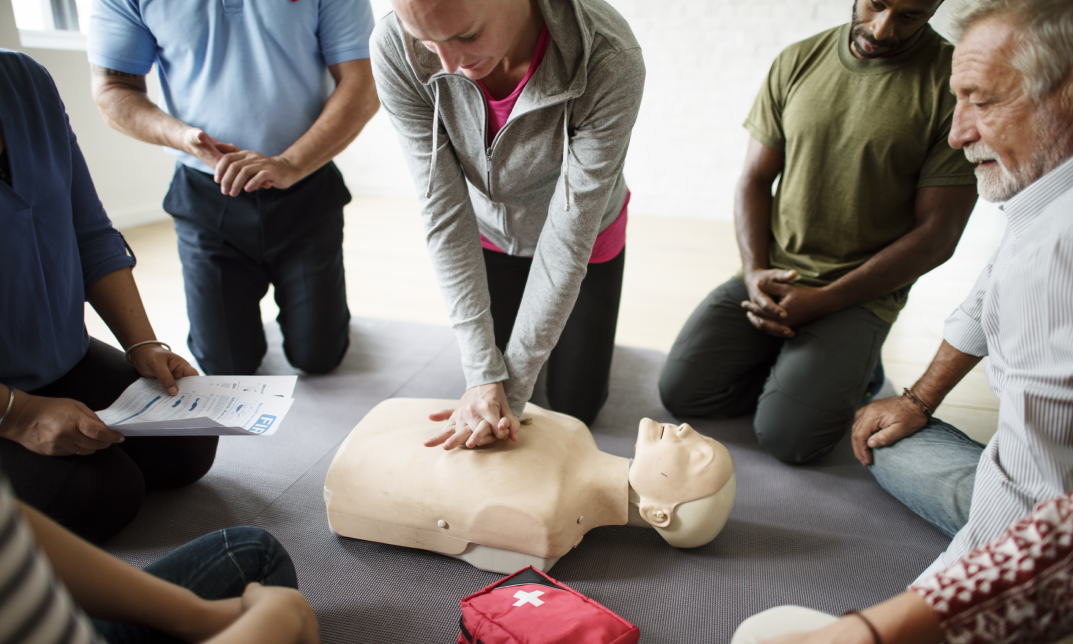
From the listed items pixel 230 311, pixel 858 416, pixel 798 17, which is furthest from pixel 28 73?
pixel 798 17

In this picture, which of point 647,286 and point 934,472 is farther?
point 647,286

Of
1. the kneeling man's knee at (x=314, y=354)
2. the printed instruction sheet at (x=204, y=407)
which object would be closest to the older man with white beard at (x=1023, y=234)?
the printed instruction sheet at (x=204, y=407)

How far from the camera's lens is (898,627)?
0.62m

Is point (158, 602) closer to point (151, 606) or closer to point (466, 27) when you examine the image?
point (151, 606)

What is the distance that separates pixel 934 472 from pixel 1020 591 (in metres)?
0.86

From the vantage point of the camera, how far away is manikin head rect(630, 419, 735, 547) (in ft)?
3.97

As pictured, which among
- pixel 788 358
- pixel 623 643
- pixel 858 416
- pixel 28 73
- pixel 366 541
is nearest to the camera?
pixel 623 643

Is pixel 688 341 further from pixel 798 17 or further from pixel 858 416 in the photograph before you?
pixel 798 17

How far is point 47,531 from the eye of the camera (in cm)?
64

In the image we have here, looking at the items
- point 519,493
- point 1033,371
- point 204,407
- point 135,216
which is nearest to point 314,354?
point 204,407

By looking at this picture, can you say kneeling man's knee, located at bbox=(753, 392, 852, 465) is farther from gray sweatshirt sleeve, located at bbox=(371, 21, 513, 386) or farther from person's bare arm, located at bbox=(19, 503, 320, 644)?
person's bare arm, located at bbox=(19, 503, 320, 644)

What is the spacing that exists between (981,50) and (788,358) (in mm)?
884

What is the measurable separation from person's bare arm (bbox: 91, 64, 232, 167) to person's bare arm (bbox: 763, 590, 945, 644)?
5.78 feet

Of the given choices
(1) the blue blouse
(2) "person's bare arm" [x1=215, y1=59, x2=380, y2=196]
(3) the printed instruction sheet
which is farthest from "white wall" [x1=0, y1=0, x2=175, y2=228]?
(3) the printed instruction sheet
